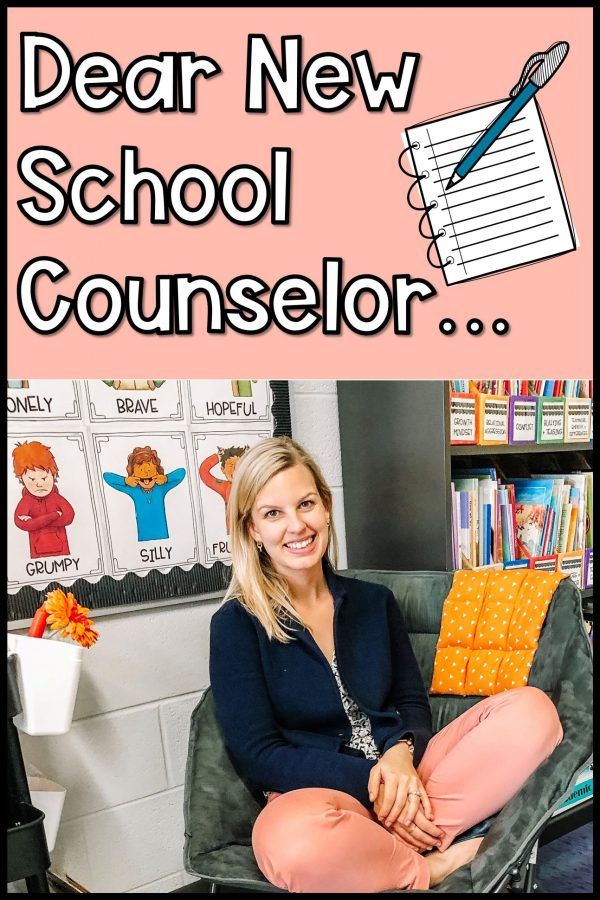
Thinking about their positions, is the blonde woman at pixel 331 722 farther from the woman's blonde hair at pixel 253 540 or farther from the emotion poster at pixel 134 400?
the emotion poster at pixel 134 400

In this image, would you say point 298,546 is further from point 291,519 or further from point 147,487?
point 147,487

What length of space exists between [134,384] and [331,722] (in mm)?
831

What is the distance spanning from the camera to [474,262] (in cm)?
164

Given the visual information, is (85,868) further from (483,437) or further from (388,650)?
(483,437)

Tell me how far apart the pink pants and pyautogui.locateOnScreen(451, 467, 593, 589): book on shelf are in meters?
0.60

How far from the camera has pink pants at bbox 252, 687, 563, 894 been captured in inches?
44.8

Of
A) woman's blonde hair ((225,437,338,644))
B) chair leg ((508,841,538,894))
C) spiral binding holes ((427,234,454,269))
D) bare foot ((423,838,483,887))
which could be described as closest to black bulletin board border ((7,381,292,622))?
woman's blonde hair ((225,437,338,644))

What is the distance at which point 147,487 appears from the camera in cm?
166

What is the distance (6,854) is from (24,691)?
24 cm

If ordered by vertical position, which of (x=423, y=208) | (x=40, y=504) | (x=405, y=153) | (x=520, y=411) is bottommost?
(x=40, y=504)

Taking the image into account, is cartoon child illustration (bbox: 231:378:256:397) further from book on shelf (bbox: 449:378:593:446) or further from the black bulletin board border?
book on shelf (bbox: 449:378:593:446)

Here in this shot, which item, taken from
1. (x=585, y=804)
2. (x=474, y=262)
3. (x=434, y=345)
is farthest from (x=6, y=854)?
(x=585, y=804)

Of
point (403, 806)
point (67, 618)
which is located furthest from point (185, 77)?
point (403, 806)

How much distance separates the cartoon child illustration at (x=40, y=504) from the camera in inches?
58.9
